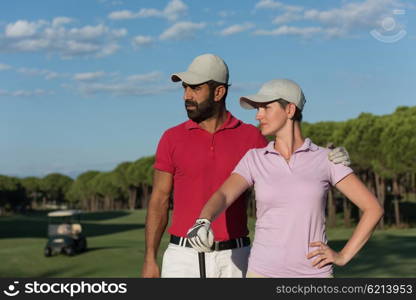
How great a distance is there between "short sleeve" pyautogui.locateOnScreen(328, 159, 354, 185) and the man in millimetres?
1384

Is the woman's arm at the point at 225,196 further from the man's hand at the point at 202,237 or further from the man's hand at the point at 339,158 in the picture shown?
the man's hand at the point at 339,158

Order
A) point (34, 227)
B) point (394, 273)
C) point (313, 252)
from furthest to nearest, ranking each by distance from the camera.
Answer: point (34, 227), point (394, 273), point (313, 252)

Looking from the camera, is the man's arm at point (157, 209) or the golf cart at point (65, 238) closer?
the man's arm at point (157, 209)

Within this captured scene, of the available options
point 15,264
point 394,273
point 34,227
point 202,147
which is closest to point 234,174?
point 202,147

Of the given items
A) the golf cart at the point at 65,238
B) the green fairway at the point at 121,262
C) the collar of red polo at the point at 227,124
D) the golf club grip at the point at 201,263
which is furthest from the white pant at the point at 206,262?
the golf cart at the point at 65,238

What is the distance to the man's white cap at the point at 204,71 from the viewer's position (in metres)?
6.60

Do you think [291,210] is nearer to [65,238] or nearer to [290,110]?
[290,110]

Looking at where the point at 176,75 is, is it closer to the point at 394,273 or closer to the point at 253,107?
the point at 253,107

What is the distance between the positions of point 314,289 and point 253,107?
54.0 inches

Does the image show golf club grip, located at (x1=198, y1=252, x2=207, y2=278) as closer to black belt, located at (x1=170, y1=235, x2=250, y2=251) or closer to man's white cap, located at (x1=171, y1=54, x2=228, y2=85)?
black belt, located at (x1=170, y1=235, x2=250, y2=251)

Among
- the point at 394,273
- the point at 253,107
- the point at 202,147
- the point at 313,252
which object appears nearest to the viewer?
the point at 313,252

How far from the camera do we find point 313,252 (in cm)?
495

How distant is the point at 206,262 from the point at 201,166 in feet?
2.75

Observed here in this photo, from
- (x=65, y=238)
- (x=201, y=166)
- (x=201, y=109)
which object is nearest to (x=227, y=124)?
(x=201, y=109)
